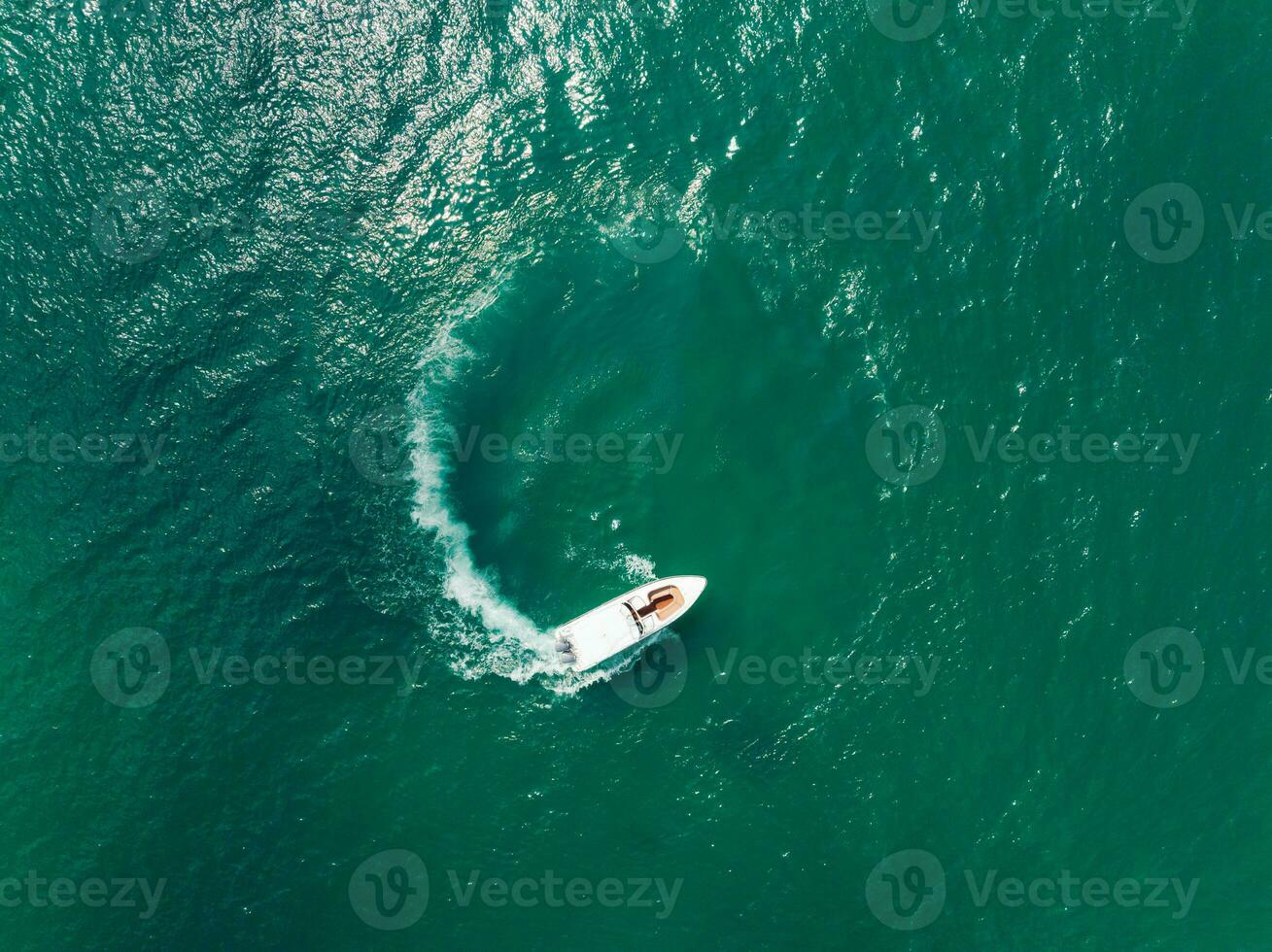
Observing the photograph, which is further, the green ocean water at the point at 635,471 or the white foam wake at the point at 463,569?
the white foam wake at the point at 463,569

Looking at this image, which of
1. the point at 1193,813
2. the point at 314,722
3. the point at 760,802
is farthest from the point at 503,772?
the point at 1193,813

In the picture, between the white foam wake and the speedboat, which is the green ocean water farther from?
the speedboat

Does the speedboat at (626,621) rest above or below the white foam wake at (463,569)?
below

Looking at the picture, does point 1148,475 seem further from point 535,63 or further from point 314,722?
point 314,722

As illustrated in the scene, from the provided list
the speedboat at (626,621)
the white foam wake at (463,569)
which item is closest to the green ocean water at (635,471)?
the white foam wake at (463,569)

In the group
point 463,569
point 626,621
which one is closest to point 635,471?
point 626,621

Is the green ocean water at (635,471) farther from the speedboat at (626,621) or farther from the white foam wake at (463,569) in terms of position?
the speedboat at (626,621)

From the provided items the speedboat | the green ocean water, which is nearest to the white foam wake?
the green ocean water
